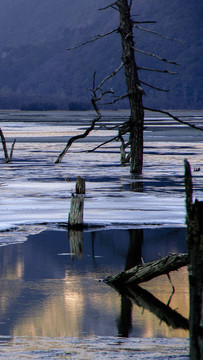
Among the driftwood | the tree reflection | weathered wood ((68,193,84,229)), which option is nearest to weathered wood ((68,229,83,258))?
weathered wood ((68,193,84,229))

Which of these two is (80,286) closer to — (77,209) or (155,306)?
(155,306)

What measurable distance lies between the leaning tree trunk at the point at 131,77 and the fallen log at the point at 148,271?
18.9 metres

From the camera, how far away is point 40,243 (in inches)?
634

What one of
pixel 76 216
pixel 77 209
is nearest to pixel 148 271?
pixel 77 209

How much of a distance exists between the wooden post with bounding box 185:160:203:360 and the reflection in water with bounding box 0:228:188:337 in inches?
96.5

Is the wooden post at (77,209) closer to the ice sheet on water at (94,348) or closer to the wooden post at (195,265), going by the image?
the ice sheet on water at (94,348)

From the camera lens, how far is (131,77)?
3125 cm

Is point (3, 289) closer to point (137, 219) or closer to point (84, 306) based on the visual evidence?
point (84, 306)

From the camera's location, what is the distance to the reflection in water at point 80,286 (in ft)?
32.9

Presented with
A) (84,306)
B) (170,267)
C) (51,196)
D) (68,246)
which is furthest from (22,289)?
(51,196)

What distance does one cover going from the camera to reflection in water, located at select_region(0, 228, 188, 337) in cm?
1003

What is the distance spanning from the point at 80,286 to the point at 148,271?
1.15 meters

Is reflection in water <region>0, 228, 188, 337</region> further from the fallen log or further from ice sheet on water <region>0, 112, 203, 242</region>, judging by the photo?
ice sheet on water <region>0, 112, 203, 242</region>

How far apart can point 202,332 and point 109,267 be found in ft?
22.0
